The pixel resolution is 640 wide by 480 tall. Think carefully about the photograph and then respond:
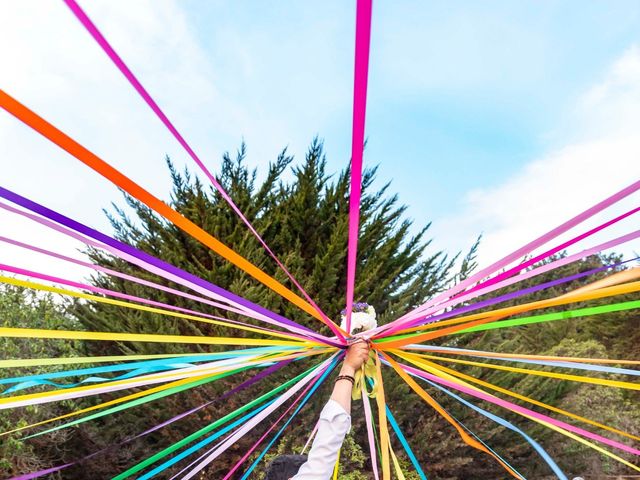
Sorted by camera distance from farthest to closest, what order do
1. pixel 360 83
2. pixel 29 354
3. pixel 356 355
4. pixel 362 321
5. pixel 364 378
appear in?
pixel 29 354, pixel 362 321, pixel 364 378, pixel 356 355, pixel 360 83

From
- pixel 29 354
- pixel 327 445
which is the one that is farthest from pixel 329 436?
pixel 29 354

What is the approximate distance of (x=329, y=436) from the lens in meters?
1.70

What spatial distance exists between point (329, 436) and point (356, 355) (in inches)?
16.5

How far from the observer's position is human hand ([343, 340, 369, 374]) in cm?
199

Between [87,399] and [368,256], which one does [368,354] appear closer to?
[87,399]

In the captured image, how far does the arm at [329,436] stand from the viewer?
1646 mm

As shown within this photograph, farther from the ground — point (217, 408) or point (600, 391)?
point (217, 408)

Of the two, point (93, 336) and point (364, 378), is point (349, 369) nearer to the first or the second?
point (364, 378)

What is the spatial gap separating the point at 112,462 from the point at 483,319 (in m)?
6.52

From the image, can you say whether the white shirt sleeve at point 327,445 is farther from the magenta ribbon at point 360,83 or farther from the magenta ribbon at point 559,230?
the magenta ribbon at point 360,83

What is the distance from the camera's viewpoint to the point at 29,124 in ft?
3.57

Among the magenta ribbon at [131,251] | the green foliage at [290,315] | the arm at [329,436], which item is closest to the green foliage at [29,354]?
the green foliage at [290,315]

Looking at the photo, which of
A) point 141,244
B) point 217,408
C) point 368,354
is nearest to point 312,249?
point 141,244

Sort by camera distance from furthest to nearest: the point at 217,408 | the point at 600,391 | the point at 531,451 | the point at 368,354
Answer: the point at 600,391, the point at 531,451, the point at 217,408, the point at 368,354
